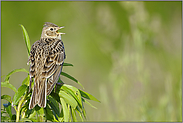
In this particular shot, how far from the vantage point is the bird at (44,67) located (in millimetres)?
2240

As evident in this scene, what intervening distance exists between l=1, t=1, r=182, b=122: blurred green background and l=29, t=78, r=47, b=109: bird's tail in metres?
1.22

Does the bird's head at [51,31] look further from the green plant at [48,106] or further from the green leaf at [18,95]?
the green leaf at [18,95]

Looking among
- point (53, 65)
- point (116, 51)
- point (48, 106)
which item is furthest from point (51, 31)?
point (48, 106)

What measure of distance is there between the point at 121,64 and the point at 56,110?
164cm

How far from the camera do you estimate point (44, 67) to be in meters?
2.76

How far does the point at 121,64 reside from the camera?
12.2ft

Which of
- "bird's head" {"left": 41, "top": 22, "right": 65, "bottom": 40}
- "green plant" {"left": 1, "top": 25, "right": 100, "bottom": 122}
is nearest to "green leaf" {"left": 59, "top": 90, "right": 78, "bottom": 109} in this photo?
"green plant" {"left": 1, "top": 25, "right": 100, "bottom": 122}

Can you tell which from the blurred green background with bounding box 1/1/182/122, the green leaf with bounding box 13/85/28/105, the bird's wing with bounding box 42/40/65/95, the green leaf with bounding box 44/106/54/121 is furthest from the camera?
the blurred green background with bounding box 1/1/182/122

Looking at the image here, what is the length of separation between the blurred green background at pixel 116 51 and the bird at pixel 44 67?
916 mm

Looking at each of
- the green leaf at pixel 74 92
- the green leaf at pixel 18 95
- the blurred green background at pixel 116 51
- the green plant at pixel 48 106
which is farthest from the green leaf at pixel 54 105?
the blurred green background at pixel 116 51

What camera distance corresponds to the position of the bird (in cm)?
224

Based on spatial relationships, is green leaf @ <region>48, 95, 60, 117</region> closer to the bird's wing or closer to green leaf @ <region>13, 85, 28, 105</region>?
the bird's wing

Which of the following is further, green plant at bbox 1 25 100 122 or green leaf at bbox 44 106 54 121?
green leaf at bbox 44 106 54 121

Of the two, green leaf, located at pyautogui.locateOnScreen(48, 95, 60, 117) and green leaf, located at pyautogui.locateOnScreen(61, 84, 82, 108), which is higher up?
green leaf, located at pyautogui.locateOnScreen(61, 84, 82, 108)
